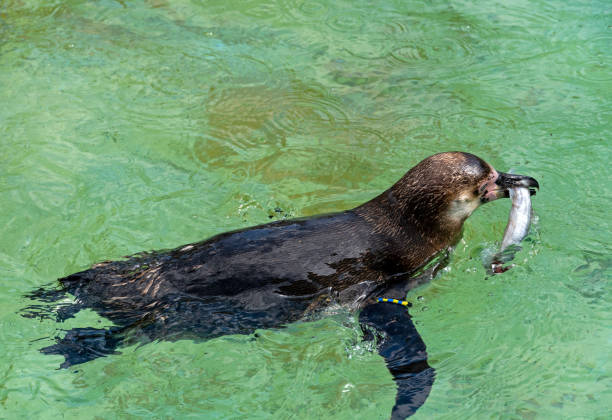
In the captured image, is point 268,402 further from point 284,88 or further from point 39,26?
point 39,26

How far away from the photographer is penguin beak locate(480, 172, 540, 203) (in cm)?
509

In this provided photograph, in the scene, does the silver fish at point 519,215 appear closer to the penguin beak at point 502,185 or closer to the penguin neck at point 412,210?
the penguin beak at point 502,185

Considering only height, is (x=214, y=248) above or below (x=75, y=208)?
above

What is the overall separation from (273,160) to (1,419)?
323 centimetres

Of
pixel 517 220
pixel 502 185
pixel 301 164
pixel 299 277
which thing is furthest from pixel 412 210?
pixel 301 164

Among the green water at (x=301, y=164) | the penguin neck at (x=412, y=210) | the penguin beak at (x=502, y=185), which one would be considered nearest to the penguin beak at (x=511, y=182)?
the penguin beak at (x=502, y=185)

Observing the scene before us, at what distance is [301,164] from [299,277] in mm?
2162

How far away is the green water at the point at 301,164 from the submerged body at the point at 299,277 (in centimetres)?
15

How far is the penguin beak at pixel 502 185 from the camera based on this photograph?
509 cm

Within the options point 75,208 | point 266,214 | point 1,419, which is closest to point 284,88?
point 266,214

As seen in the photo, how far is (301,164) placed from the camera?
6543mm

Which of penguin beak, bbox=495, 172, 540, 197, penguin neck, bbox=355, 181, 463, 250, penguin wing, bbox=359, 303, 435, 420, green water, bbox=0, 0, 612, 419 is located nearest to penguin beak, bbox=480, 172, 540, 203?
penguin beak, bbox=495, 172, 540, 197

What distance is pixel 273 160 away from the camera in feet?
21.6

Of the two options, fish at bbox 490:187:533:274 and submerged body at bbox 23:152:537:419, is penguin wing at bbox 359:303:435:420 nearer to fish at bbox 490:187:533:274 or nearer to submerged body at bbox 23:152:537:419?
submerged body at bbox 23:152:537:419
